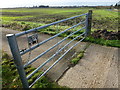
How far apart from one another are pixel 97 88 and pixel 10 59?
7.99 feet

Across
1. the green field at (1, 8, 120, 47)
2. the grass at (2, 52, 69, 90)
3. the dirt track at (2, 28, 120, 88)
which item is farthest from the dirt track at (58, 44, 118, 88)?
the green field at (1, 8, 120, 47)

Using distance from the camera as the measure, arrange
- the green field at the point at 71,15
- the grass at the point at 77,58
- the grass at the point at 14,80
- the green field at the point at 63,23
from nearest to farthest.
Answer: the grass at the point at 14,80 < the grass at the point at 77,58 < the green field at the point at 63,23 < the green field at the point at 71,15

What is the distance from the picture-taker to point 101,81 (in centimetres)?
232

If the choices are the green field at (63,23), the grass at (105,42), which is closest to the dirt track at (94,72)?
the grass at (105,42)

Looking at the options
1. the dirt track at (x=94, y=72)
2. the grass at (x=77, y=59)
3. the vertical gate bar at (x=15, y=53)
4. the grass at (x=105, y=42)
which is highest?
the vertical gate bar at (x=15, y=53)

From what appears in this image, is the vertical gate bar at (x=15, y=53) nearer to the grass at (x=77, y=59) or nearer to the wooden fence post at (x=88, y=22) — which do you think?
the grass at (x=77, y=59)

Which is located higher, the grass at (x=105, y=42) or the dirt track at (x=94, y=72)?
the grass at (x=105, y=42)

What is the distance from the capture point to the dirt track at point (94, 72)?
2.27 metres

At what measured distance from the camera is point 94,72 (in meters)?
2.58

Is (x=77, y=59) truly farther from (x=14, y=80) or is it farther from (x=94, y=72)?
(x=14, y=80)

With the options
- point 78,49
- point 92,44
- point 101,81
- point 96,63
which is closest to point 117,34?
point 92,44

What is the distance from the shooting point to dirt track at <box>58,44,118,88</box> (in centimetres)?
227

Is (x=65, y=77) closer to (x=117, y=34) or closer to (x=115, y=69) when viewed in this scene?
(x=115, y=69)

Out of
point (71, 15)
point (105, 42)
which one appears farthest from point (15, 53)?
point (71, 15)
